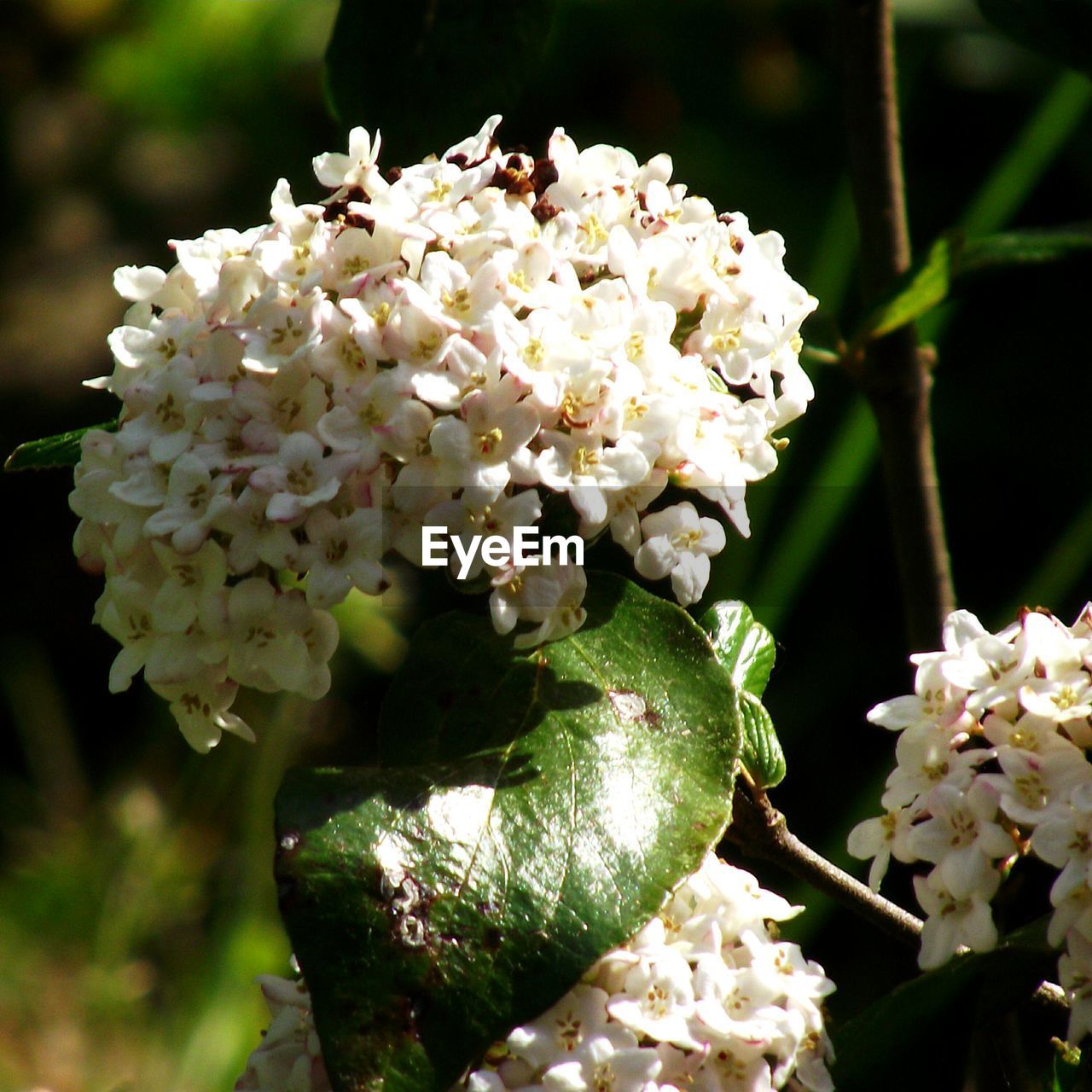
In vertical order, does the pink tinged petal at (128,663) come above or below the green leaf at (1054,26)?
below

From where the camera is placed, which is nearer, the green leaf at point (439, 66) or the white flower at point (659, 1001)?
the white flower at point (659, 1001)

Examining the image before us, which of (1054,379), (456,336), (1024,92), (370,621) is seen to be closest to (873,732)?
(1054,379)

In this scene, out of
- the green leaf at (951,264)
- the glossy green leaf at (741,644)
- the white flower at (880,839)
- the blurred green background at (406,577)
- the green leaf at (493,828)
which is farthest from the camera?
the blurred green background at (406,577)

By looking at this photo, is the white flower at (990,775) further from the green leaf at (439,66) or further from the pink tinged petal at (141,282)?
the green leaf at (439,66)

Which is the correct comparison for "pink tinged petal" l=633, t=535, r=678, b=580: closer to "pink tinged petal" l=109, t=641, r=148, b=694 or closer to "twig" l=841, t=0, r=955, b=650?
"pink tinged petal" l=109, t=641, r=148, b=694

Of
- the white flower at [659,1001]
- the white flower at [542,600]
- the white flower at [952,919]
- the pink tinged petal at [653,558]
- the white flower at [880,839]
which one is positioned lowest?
the white flower at [659,1001]

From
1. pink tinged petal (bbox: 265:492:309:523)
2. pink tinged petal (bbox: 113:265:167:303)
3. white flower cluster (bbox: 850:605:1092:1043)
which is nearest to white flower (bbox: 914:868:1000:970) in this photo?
white flower cluster (bbox: 850:605:1092:1043)

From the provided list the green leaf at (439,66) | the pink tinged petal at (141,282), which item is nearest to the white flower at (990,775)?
the pink tinged petal at (141,282)

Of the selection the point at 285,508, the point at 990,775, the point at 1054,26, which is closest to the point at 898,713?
the point at 990,775

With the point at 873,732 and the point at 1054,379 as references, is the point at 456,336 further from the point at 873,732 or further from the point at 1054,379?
the point at 1054,379
